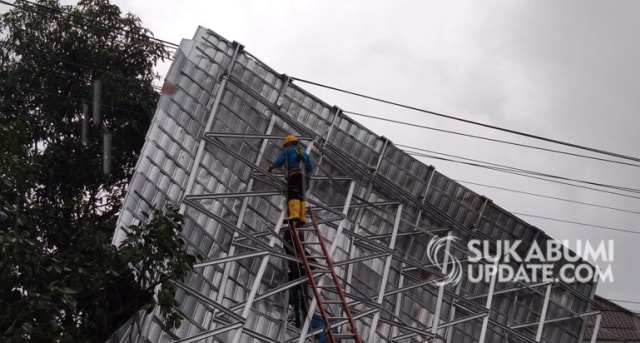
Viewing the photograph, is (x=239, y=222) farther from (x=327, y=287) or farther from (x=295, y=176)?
(x=327, y=287)

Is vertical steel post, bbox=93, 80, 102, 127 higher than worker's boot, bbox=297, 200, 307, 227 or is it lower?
higher

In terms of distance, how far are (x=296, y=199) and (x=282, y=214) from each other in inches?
23.2

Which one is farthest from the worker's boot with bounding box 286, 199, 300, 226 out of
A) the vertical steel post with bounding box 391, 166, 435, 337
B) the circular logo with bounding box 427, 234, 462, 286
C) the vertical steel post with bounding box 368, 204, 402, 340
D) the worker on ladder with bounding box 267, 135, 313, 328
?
the circular logo with bounding box 427, 234, 462, 286

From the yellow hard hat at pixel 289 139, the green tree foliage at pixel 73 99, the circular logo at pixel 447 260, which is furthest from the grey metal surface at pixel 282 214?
the green tree foliage at pixel 73 99

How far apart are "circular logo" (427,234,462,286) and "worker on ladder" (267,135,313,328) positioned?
12.6 ft

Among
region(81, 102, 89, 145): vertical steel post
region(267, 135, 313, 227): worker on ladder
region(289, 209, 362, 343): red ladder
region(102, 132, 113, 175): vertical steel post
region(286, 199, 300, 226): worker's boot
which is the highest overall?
region(81, 102, 89, 145): vertical steel post

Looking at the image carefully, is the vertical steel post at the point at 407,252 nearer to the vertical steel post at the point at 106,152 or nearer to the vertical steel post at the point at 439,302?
the vertical steel post at the point at 439,302

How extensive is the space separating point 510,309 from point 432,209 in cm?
280

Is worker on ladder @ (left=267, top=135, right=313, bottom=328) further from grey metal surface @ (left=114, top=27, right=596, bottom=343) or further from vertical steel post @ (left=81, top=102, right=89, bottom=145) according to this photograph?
vertical steel post @ (left=81, top=102, right=89, bottom=145)

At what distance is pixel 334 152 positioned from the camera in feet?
56.2

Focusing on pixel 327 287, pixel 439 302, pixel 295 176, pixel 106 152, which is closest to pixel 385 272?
pixel 439 302

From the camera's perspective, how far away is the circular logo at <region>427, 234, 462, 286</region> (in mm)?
18203

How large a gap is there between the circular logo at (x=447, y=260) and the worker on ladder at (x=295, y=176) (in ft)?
13.2

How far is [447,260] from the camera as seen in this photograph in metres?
18.1
